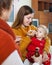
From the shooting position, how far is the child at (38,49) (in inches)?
82.0

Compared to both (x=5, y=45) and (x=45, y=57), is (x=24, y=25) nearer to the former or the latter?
(x=45, y=57)

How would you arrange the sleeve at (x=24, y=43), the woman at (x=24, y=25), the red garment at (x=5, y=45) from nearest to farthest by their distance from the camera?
the red garment at (x=5, y=45) → the sleeve at (x=24, y=43) → the woman at (x=24, y=25)

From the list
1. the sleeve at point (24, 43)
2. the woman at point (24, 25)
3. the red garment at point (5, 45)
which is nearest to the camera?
the red garment at point (5, 45)

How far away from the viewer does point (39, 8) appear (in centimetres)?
381

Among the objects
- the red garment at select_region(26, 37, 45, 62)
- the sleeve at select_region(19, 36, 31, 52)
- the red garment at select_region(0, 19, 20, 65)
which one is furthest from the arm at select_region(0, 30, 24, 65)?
the red garment at select_region(26, 37, 45, 62)

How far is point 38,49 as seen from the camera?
2.09 m

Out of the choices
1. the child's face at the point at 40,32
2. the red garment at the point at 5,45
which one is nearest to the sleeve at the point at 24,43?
the child's face at the point at 40,32

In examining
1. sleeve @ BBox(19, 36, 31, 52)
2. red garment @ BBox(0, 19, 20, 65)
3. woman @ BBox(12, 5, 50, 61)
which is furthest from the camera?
woman @ BBox(12, 5, 50, 61)

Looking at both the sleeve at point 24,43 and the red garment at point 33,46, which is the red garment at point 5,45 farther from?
the red garment at point 33,46

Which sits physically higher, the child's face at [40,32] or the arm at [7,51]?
the arm at [7,51]

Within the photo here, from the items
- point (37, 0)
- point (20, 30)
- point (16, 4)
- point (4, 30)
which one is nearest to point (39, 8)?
point (37, 0)

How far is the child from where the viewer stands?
2084mm

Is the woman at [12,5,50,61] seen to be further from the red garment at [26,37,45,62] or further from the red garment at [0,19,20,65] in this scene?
the red garment at [0,19,20,65]

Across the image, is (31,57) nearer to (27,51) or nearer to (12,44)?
(27,51)
